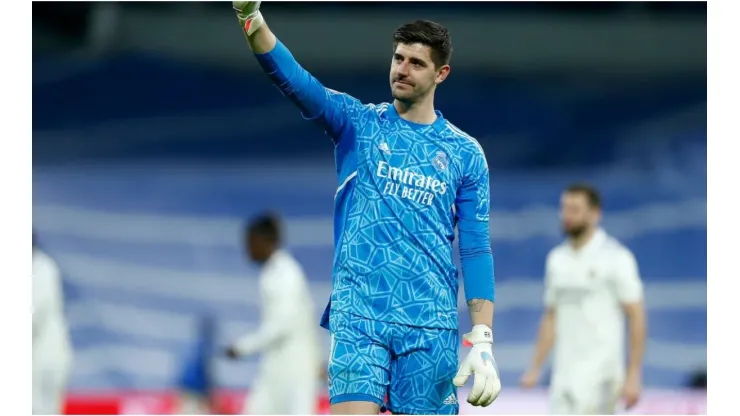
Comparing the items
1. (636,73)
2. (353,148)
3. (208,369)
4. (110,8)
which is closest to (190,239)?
(208,369)

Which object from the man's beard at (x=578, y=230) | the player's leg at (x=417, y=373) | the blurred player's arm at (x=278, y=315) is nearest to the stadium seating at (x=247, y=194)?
the blurred player's arm at (x=278, y=315)

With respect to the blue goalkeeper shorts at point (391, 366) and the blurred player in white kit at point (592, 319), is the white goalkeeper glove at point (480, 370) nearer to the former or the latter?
the blue goalkeeper shorts at point (391, 366)

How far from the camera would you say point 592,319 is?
9.64 metres

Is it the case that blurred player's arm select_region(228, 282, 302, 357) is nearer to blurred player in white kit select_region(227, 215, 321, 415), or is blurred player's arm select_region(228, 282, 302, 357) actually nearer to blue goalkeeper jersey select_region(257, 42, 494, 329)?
blurred player in white kit select_region(227, 215, 321, 415)

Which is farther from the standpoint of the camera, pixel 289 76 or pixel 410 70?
pixel 410 70

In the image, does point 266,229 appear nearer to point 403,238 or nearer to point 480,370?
point 403,238

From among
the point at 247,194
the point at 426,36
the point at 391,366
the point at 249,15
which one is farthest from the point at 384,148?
the point at 247,194

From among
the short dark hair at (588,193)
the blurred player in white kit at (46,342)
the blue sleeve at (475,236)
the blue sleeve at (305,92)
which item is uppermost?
the blue sleeve at (305,92)

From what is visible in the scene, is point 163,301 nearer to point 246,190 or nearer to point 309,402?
point 246,190

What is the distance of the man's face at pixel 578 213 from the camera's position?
32.5 feet

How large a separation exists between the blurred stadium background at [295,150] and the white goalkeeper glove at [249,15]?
9.48 meters

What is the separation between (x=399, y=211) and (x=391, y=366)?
65cm

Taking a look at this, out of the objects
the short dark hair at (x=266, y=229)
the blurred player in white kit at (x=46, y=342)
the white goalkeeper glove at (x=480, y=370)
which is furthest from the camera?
the blurred player in white kit at (x=46, y=342)

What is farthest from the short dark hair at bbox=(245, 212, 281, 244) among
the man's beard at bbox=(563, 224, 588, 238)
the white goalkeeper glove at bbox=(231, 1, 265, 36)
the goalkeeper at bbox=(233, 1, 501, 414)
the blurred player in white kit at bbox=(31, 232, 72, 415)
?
Result: the white goalkeeper glove at bbox=(231, 1, 265, 36)
